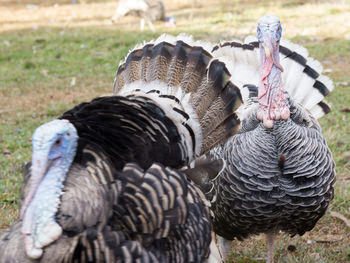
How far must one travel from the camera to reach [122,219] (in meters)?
2.55

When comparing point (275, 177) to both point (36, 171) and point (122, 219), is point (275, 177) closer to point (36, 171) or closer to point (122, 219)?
point (122, 219)

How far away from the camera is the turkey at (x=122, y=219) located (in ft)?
7.91

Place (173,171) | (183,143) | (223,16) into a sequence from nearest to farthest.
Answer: (173,171)
(183,143)
(223,16)

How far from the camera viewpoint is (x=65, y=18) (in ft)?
45.8

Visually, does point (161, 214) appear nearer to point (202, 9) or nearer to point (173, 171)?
point (173, 171)

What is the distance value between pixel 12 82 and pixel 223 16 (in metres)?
5.88

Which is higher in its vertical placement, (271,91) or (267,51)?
(267,51)

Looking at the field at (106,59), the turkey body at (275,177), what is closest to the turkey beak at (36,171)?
the turkey body at (275,177)

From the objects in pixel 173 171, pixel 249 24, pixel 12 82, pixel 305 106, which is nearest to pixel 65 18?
pixel 249 24

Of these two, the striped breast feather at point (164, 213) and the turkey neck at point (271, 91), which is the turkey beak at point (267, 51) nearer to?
the turkey neck at point (271, 91)

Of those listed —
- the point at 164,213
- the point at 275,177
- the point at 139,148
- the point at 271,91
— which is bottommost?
the point at 275,177

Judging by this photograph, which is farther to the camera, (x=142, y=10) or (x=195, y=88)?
(x=142, y=10)

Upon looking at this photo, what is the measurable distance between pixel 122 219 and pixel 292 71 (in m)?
2.21

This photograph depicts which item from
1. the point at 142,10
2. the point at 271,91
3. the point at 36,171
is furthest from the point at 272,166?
the point at 142,10
